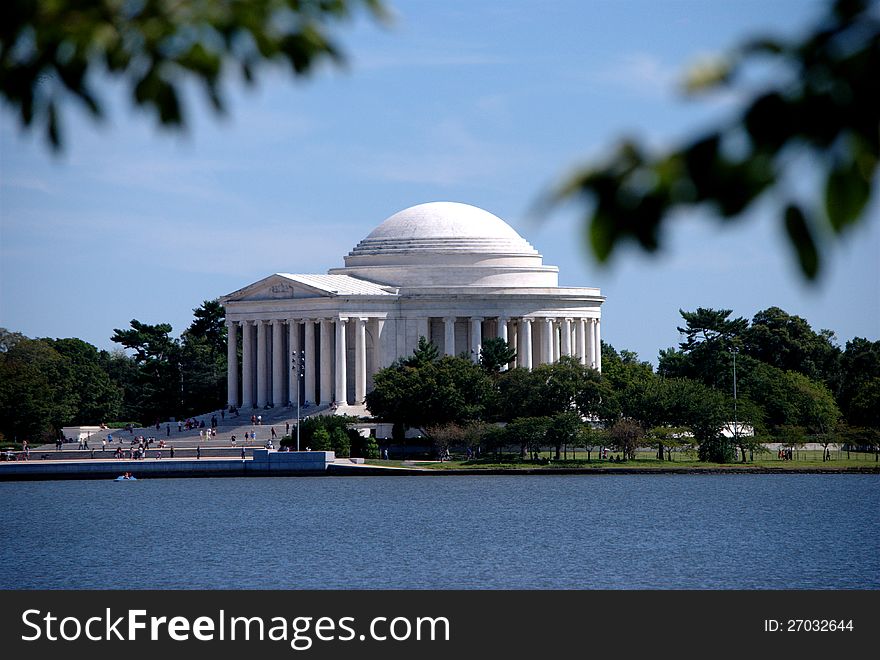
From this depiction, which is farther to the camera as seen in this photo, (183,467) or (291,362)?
(291,362)

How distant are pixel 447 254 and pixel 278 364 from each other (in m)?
19.9

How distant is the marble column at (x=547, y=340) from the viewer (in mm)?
161250

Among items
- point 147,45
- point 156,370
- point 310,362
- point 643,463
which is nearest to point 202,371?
point 156,370

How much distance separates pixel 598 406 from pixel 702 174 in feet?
388

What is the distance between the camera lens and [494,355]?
140500 millimetres

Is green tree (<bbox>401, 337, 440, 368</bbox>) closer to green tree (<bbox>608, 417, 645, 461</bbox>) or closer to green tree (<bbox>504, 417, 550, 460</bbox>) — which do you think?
green tree (<bbox>504, 417, 550, 460</bbox>)

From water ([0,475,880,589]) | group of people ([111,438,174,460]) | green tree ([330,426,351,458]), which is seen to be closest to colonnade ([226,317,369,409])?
group of people ([111,438,174,460])

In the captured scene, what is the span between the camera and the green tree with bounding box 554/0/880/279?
640 cm

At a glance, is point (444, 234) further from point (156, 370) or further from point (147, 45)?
point (147, 45)

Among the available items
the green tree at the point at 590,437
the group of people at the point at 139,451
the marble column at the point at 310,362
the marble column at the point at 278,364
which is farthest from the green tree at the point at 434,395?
the marble column at the point at 278,364
